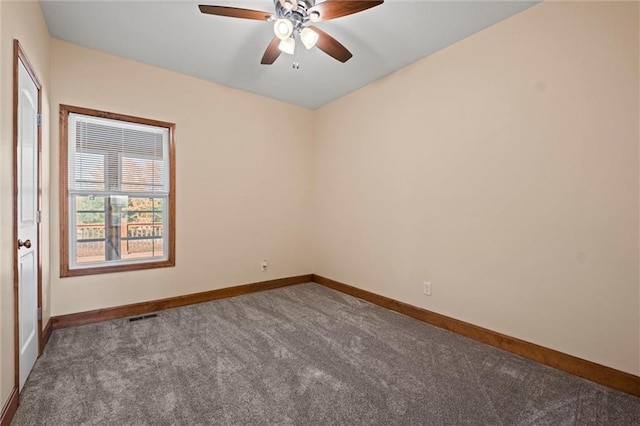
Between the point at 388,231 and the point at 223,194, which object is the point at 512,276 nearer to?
the point at 388,231

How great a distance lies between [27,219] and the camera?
2049 millimetres

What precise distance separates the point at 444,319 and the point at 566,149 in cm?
177

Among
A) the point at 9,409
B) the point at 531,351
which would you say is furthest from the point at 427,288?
the point at 9,409

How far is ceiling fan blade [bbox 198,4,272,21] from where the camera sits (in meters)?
2.00

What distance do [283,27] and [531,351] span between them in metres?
3.06

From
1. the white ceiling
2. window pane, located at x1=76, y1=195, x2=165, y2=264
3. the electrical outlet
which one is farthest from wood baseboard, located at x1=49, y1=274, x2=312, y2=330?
the white ceiling

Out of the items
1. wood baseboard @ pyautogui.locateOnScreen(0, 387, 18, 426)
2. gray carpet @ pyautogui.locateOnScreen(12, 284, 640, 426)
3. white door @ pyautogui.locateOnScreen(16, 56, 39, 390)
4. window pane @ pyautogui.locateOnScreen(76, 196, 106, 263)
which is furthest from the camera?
window pane @ pyautogui.locateOnScreen(76, 196, 106, 263)

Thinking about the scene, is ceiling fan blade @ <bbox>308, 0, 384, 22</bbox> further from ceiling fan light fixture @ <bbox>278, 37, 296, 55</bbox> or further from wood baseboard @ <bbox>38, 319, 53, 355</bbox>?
wood baseboard @ <bbox>38, 319, 53, 355</bbox>

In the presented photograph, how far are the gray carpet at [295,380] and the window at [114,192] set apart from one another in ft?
2.35

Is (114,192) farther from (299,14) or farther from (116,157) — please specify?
(299,14)

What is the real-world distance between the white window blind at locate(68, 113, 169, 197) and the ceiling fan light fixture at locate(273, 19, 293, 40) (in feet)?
6.61

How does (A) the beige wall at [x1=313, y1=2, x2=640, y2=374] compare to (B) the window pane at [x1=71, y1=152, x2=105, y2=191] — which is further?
(B) the window pane at [x1=71, y1=152, x2=105, y2=191]

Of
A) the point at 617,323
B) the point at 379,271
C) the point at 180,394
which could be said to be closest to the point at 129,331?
the point at 180,394

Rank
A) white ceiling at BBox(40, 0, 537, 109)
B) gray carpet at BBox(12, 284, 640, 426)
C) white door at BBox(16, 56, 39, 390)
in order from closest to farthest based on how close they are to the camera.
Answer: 1. gray carpet at BBox(12, 284, 640, 426)
2. white door at BBox(16, 56, 39, 390)
3. white ceiling at BBox(40, 0, 537, 109)
